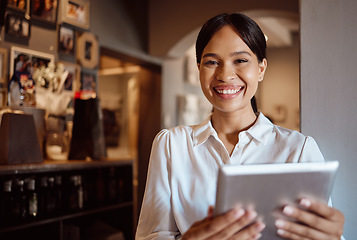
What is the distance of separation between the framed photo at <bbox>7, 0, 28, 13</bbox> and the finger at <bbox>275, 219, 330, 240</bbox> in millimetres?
2315

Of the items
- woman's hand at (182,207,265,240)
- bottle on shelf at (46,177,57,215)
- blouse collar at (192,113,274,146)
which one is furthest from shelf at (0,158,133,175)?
woman's hand at (182,207,265,240)

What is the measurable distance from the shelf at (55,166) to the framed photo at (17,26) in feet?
3.11

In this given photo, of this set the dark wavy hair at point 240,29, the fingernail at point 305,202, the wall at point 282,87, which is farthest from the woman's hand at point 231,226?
the wall at point 282,87

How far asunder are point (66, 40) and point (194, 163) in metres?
2.04

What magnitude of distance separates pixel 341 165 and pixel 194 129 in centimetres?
56

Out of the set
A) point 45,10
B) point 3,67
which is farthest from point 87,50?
point 3,67

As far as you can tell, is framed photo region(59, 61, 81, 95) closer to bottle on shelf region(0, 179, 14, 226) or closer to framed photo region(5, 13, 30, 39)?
framed photo region(5, 13, 30, 39)

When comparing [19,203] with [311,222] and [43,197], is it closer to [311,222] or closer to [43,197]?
[43,197]

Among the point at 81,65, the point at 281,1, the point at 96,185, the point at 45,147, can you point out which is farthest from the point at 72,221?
the point at 281,1

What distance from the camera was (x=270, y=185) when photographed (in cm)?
75

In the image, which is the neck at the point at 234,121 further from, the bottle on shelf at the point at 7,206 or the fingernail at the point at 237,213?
the bottle on shelf at the point at 7,206

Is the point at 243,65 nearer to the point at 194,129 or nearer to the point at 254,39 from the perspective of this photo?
the point at 254,39

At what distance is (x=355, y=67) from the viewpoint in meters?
1.24

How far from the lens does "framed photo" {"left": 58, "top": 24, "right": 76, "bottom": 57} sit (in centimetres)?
272
